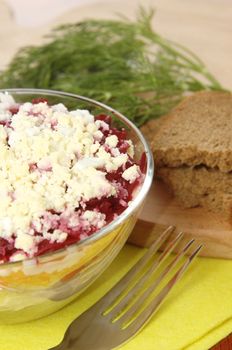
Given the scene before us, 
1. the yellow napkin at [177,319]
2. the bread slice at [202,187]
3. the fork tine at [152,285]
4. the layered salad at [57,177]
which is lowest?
the yellow napkin at [177,319]

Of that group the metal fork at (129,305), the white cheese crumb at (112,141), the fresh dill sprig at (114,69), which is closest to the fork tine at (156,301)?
the metal fork at (129,305)

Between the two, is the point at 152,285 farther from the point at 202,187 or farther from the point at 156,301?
the point at 202,187

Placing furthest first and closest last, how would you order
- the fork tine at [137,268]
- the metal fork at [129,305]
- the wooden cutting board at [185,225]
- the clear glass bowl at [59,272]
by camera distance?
the wooden cutting board at [185,225] < the fork tine at [137,268] < the metal fork at [129,305] < the clear glass bowl at [59,272]

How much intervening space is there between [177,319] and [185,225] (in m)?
0.34

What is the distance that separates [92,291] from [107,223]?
311mm

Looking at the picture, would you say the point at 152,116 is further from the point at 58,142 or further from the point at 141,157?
the point at 58,142

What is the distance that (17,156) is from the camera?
1.59 m

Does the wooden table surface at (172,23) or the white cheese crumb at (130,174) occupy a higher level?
the white cheese crumb at (130,174)

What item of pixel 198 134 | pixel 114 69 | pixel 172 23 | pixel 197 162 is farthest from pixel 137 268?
pixel 172 23

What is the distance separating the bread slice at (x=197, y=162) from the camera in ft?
6.32

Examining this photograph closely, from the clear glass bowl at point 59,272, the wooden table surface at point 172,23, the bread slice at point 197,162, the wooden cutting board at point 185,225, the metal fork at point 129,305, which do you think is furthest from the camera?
the wooden table surface at point 172,23

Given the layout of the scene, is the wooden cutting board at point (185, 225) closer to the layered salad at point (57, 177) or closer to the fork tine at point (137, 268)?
the fork tine at point (137, 268)

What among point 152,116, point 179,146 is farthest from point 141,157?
point 152,116

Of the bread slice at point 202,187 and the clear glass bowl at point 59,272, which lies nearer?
the clear glass bowl at point 59,272
